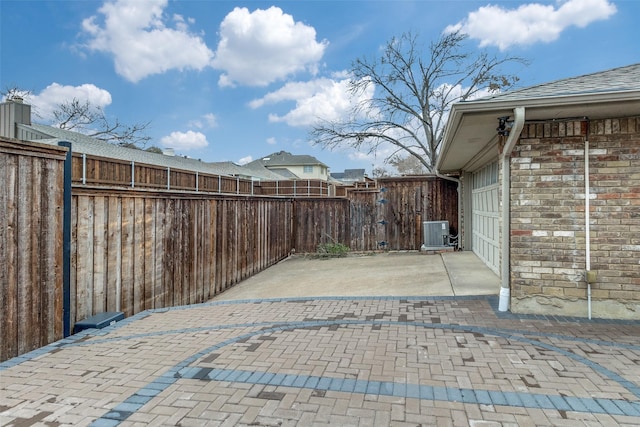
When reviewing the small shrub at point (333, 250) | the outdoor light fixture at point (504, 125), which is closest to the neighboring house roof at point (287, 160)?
the small shrub at point (333, 250)

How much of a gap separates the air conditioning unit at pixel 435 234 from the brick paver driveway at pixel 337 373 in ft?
19.3

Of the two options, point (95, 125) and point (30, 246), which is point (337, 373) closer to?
point (30, 246)

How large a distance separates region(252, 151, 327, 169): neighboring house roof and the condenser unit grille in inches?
1487

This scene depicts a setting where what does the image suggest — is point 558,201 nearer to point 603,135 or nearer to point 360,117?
point 603,135

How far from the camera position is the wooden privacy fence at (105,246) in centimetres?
328

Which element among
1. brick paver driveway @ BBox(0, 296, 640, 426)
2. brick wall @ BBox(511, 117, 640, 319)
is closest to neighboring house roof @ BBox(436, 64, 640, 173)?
brick wall @ BBox(511, 117, 640, 319)

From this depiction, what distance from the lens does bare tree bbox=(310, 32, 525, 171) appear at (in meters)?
20.0

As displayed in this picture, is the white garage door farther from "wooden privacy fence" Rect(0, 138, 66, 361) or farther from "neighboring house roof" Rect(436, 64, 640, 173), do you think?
"wooden privacy fence" Rect(0, 138, 66, 361)

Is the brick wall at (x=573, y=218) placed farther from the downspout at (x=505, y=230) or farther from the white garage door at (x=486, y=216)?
the white garage door at (x=486, y=216)

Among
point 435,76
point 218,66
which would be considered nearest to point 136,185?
point 218,66

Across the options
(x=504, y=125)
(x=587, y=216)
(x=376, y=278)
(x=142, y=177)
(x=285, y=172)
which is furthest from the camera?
(x=285, y=172)

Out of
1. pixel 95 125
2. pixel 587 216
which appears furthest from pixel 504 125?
pixel 95 125

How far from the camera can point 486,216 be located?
770 cm

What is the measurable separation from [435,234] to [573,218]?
6.06 metres
